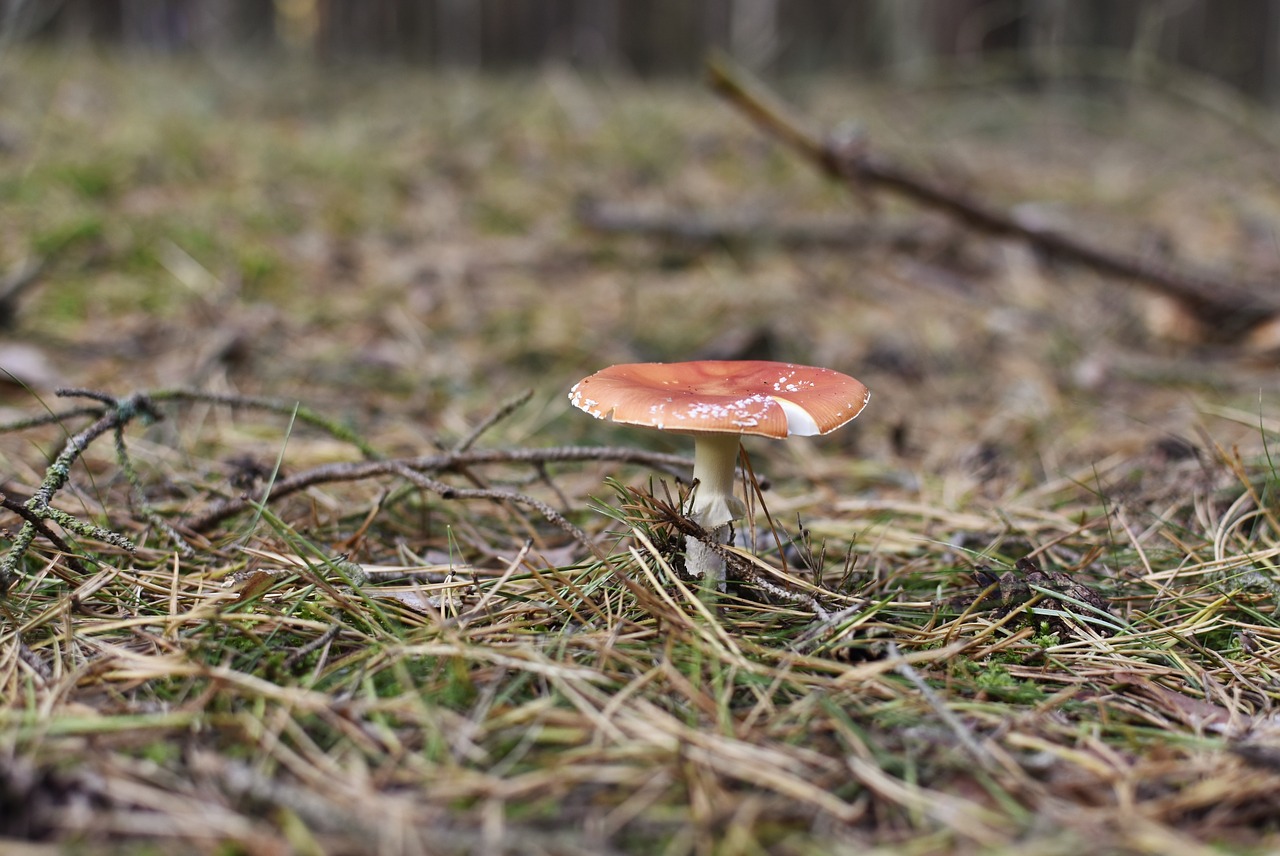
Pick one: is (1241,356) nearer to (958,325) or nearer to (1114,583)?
(958,325)

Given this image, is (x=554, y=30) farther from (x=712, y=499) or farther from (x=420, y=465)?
(x=712, y=499)

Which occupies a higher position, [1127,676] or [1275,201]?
[1275,201]

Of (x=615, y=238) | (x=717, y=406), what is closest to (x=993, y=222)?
(x=615, y=238)

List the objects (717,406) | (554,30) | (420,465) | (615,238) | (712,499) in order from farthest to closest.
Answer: (554,30)
(615,238)
(420,465)
(712,499)
(717,406)

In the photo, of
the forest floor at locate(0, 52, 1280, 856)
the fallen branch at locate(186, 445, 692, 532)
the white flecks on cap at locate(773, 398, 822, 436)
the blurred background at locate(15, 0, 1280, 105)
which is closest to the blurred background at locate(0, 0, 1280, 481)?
the forest floor at locate(0, 52, 1280, 856)

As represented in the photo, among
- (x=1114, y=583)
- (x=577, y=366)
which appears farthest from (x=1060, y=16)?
(x=1114, y=583)

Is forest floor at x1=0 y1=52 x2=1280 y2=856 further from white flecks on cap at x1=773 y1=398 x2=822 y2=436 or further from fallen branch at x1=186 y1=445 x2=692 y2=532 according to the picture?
white flecks on cap at x1=773 y1=398 x2=822 y2=436
